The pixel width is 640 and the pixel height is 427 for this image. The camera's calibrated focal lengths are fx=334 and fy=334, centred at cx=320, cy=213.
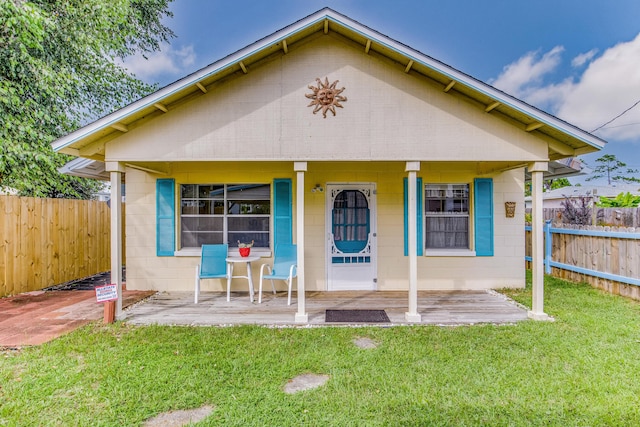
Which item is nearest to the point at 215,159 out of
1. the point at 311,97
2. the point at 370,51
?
the point at 311,97

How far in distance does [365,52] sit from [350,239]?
3.27m

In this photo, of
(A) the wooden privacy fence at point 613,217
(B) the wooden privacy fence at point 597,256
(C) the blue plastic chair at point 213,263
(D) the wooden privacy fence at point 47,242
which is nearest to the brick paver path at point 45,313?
(D) the wooden privacy fence at point 47,242

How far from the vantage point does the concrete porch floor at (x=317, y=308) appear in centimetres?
469

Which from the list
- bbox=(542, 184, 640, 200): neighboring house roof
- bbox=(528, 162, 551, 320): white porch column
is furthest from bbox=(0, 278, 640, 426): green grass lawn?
bbox=(542, 184, 640, 200): neighboring house roof

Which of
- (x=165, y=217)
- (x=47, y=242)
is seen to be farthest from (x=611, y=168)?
(x=47, y=242)

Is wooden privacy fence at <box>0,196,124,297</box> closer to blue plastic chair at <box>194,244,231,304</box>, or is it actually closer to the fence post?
blue plastic chair at <box>194,244,231,304</box>

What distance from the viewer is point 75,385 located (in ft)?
9.98

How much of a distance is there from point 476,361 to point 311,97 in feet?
12.5

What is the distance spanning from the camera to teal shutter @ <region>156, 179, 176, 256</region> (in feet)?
21.0

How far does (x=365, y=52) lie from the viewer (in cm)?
474

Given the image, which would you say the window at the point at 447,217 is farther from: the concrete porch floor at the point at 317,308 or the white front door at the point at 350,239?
the white front door at the point at 350,239

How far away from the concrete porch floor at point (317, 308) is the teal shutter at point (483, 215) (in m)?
0.91

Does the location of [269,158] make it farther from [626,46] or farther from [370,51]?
[626,46]

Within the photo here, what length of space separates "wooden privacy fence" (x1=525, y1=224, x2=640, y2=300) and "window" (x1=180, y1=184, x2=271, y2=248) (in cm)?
639
